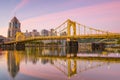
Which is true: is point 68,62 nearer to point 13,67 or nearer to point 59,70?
point 13,67

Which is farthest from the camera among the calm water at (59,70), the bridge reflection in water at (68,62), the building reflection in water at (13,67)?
the bridge reflection in water at (68,62)

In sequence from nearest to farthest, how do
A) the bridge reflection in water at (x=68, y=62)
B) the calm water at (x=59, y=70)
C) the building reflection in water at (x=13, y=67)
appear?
1. the calm water at (x=59, y=70)
2. the building reflection in water at (x=13, y=67)
3. the bridge reflection in water at (x=68, y=62)

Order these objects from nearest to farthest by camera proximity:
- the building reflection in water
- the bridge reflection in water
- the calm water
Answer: the calm water < the building reflection in water < the bridge reflection in water

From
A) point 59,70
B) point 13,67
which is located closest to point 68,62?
point 13,67

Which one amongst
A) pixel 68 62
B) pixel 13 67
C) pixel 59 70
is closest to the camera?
pixel 59 70

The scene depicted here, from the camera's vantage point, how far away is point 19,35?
12762 centimetres

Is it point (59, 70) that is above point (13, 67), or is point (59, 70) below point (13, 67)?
below

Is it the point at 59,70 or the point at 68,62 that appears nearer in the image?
the point at 59,70

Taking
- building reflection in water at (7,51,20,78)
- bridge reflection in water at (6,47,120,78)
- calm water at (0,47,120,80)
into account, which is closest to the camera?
calm water at (0,47,120,80)

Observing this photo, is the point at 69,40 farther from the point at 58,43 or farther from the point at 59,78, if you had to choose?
the point at 58,43

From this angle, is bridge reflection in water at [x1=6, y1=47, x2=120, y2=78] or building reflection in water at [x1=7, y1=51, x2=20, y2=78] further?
bridge reflection in water at [x1=6, y1=47, x2=120, y2=78]

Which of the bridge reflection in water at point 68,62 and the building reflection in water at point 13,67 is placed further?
the bridge reflection in water at point 68,62

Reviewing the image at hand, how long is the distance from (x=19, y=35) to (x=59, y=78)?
110868 millimetres

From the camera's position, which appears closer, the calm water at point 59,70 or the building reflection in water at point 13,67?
the calm water at point 59,70
